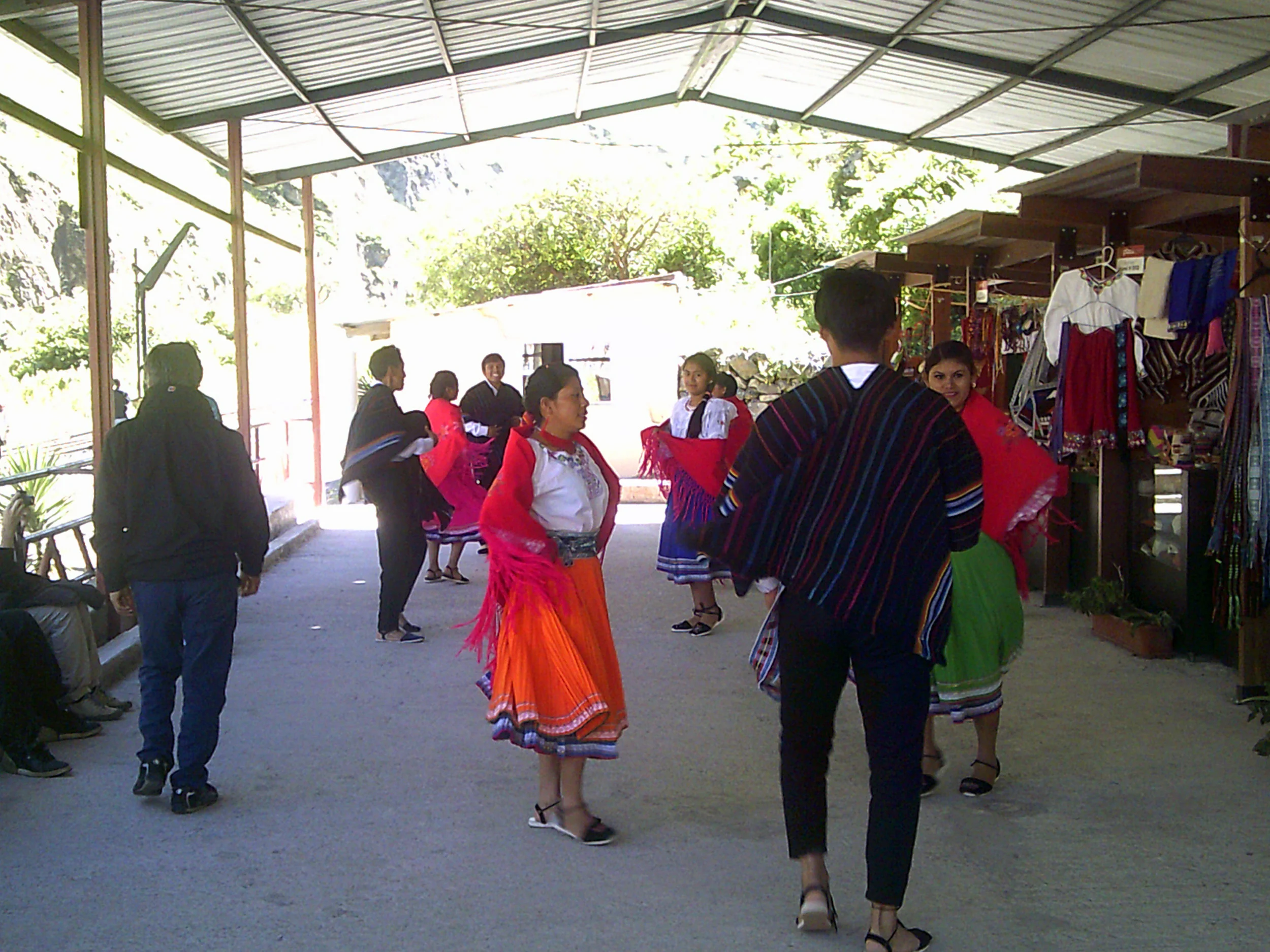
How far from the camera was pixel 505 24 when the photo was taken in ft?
30.2

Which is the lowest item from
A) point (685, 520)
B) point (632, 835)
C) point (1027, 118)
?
point (632, 835)

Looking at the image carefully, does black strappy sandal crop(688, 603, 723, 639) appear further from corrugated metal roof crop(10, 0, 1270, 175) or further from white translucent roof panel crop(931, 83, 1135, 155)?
white translucent roof panel crop(931, 83, 1135, 155)

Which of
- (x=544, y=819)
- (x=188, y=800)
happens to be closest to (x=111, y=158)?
(x=188, y=800)

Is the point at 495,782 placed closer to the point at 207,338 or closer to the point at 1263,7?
the point at 1263,7

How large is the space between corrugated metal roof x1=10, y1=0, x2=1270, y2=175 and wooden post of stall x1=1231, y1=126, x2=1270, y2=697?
11.0 ft

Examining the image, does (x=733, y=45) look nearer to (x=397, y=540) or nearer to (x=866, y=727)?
(x=397, y=540)

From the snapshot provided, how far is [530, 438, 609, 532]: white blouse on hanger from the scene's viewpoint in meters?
4.24

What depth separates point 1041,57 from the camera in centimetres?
1082

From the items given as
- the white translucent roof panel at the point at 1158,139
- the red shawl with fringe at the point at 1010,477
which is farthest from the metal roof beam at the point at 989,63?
the red shawl with fringe at the point at 1010,477

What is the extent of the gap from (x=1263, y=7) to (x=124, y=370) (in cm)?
2954

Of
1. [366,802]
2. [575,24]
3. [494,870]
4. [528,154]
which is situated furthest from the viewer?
[528,154]

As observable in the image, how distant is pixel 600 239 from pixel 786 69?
16591mm

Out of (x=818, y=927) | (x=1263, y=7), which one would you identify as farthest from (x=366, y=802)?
(x=1263, y=7)

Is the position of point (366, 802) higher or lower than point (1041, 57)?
lower
